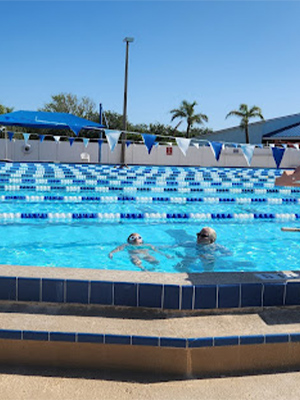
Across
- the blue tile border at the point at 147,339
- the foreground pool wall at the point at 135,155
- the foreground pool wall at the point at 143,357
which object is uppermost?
the foreground pool wall at the point at 135,155

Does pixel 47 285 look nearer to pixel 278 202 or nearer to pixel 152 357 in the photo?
pixel 152 357

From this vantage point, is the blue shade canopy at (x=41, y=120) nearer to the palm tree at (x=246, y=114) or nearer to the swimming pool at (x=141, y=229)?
the swimming pool at (x=141, y=229)

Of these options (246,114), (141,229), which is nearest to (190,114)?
(246,114)

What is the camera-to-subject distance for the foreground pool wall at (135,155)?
2269cm

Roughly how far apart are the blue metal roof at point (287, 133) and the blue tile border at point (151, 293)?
2681 centimetres

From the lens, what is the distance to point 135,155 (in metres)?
24.2

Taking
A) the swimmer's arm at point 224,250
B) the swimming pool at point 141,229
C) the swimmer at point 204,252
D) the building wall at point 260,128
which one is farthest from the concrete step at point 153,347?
the building wall at point 260,128

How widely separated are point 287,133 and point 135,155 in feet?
39.5

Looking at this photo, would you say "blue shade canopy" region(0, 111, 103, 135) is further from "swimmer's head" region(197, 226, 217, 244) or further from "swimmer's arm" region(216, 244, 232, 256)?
"swimmer's head" region(197, 226, 217, 244)

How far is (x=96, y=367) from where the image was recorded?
92.8 inches

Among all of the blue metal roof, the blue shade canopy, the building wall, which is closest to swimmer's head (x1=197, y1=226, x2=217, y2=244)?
the blue shade canopy

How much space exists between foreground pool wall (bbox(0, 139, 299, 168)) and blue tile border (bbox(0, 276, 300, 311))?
2070cm

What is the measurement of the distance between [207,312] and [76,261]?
9.83 ft

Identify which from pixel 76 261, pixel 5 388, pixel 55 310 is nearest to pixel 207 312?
pixel 55 310
